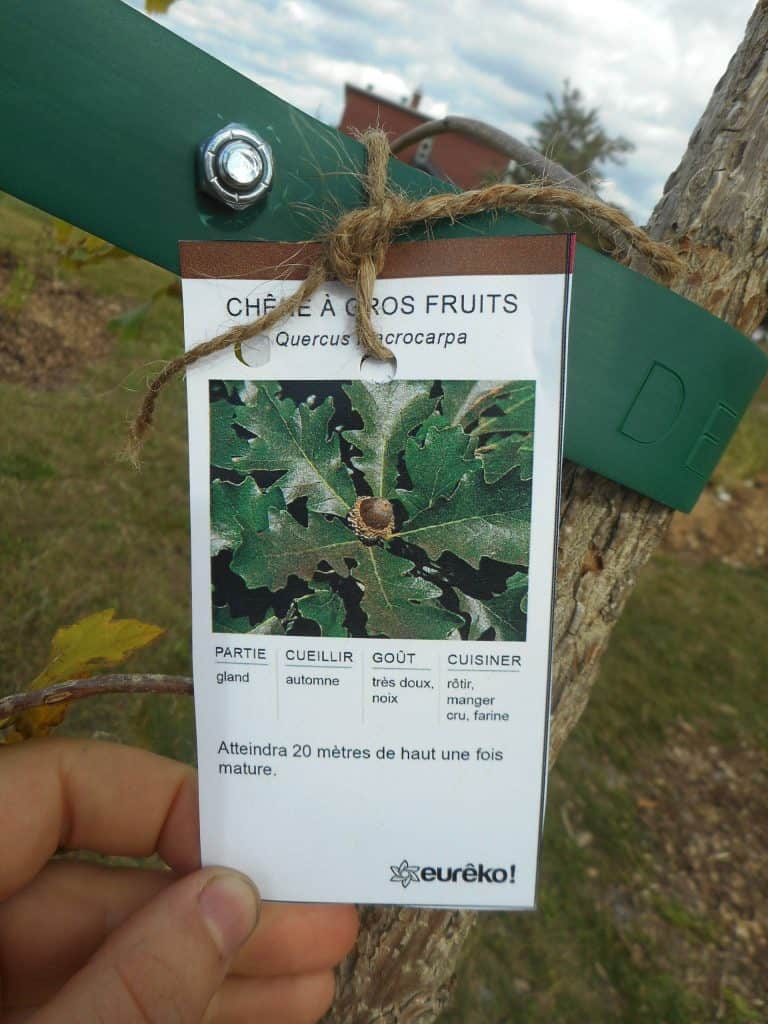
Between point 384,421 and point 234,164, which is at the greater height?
point 234,164

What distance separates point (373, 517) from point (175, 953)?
0.42 metres

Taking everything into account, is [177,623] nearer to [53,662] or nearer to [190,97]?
[53,662]

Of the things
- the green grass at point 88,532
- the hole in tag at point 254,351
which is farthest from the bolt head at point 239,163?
the green grass at point 88,532

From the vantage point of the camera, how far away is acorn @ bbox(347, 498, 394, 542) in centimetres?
58

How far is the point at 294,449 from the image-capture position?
58cm

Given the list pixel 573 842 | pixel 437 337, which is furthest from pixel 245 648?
pixel 573 842

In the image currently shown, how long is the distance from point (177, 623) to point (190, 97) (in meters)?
2.07

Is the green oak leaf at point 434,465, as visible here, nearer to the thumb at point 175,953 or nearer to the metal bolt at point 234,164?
the metal bolt at point 234,164

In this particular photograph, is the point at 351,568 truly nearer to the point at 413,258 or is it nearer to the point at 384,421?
the point at 384,421

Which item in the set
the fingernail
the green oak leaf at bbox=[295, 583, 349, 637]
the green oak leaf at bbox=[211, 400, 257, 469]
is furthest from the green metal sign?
the fingernail

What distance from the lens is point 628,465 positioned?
631mm

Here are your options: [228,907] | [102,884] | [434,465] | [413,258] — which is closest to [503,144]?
[413,258]

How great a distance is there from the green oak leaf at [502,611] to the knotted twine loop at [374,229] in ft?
0.71

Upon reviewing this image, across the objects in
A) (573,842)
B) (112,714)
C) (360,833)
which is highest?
(360,833)
